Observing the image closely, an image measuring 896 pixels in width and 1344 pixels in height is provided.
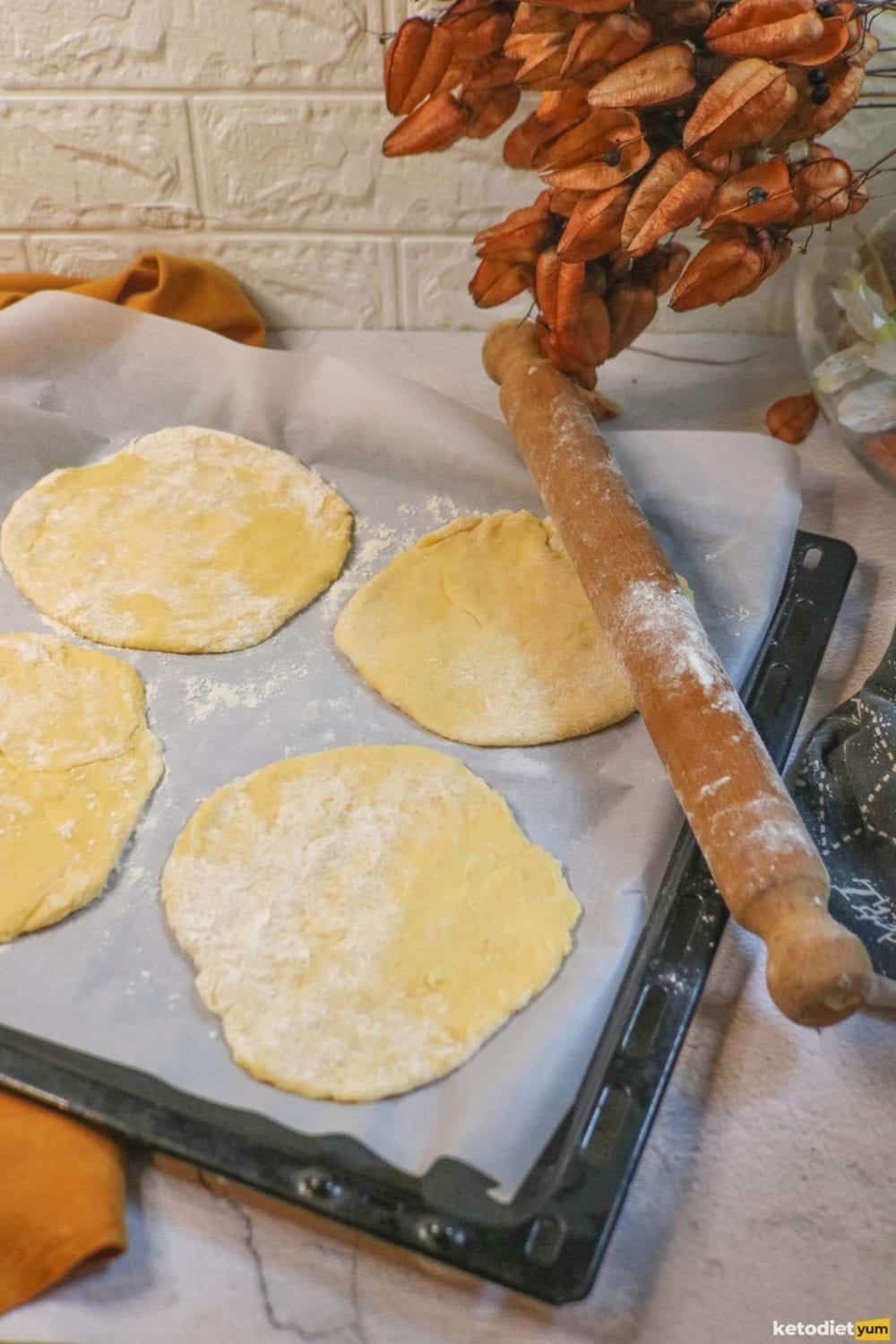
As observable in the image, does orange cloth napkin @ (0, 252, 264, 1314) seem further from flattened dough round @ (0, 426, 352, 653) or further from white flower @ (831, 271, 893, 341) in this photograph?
white flower @ (831, 271, 893, 341)

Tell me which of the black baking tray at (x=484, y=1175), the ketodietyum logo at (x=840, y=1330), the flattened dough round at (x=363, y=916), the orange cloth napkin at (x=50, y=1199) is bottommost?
the ketodietyum logo at (x=840, y=1330)

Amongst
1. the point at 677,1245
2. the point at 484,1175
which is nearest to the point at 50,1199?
the point at 484,1175

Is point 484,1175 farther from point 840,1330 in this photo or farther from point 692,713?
point 692,713

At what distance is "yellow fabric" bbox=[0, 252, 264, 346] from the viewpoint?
143cm

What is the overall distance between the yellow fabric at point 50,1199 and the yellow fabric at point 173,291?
3.11 ft

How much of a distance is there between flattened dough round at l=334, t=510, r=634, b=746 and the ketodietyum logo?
1.50 feet

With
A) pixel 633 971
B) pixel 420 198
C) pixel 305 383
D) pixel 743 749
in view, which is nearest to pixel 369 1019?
pixel 633 971

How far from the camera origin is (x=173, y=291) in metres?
1.44

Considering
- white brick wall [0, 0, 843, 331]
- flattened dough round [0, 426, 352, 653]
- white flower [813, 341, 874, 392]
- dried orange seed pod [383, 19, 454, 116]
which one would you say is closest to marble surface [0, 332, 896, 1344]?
flattened dough round [0, 426, 352, 653]

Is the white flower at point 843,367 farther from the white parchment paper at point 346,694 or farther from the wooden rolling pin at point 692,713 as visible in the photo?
the wooden rolling pin at point 692,713

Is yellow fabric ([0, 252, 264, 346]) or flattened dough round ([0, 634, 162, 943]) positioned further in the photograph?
yellow fabric ([0, 252, 264, 346])

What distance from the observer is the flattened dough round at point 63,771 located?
88cm

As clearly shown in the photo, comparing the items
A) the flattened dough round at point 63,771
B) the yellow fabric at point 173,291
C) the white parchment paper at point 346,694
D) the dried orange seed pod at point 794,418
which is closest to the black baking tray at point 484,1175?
the white parchment paper at point 346,694

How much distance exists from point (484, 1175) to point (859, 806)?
0.40 meters
